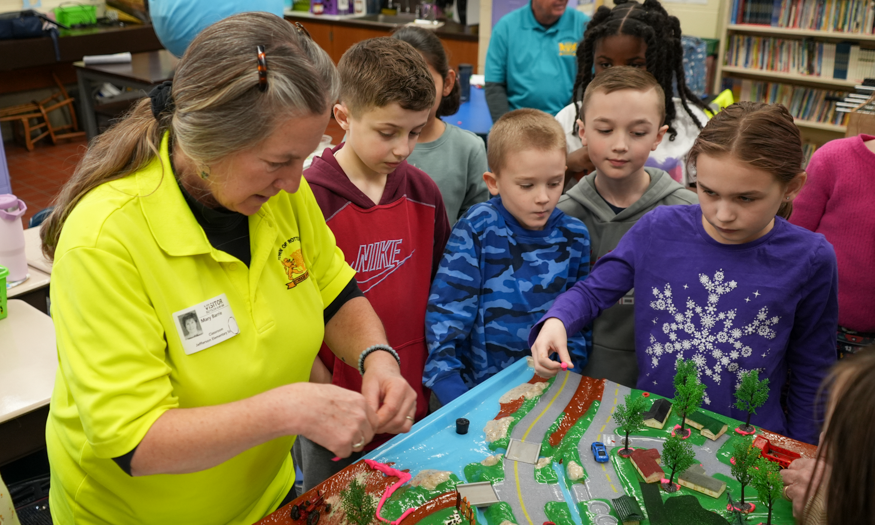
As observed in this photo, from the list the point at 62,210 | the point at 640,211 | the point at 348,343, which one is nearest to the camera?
the point at 62,210

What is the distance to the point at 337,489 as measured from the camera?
1311 mm

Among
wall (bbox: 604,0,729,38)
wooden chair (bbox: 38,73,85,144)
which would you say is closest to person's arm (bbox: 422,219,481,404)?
wall (bbox: 604,0,729,38)

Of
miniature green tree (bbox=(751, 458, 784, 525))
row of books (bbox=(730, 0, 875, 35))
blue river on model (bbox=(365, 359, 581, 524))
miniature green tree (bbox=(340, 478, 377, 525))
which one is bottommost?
blue river on model (bbox=(365, 359, 581, 524))

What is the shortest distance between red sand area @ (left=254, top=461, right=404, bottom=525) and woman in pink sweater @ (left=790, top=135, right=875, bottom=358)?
5.32 ft

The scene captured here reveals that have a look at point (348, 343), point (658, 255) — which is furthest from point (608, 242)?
point (348, 343)

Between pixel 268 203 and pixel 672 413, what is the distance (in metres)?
1.01

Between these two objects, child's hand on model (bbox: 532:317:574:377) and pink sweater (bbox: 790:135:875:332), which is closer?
child's hand on model (bbox: 532:317:574:377)

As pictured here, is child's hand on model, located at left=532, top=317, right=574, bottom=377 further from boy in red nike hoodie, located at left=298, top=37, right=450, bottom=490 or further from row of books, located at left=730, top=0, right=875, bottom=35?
row of books, located at left=730, top=0, right=875, bottom=35

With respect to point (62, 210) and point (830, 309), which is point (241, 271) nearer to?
point (62, 210)

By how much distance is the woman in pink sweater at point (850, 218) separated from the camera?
2.18m

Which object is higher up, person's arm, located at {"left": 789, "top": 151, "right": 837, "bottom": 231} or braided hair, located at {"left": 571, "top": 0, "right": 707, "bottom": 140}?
braided hair, located at {"left": 571, "top": 0, "right": 707, "bottom": 140}

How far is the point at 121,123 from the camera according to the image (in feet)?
4.11

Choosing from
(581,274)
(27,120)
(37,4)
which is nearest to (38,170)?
(27,120)

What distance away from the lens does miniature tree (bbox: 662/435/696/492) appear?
1.32 metres
